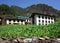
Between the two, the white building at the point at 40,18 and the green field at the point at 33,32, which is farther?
the white building at the point at 40,18

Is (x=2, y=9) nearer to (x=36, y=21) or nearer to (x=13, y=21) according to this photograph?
(x=13, y=21)

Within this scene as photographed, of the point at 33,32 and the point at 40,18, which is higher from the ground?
the point at 40,18

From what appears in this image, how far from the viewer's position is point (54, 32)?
638 cm

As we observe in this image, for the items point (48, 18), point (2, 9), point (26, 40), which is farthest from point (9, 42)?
point (2, 9)

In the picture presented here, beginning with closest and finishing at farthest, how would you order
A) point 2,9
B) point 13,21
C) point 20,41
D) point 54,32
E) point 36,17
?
point 20,41 → point 54,32 → point 36,17 → point 13,21 → point 2,9

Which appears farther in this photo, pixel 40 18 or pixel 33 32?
pixel 40 18

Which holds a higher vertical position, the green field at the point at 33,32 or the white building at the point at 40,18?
the white building at the point at 40,18

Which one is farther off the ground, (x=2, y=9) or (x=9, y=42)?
(x=2, y=9)

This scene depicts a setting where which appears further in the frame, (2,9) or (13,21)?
(2,9)

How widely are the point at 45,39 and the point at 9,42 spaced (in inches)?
45.2

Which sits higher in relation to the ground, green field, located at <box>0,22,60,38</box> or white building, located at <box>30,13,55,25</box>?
white building, located at <box>30,13,55,25</box>

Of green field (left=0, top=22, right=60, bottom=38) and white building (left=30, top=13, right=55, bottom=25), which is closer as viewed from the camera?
green field (left=0, top=22, right=60, bottom=38)

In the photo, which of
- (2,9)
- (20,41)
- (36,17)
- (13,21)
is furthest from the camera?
(2,9)

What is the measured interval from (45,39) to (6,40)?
124cm
